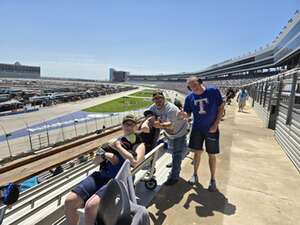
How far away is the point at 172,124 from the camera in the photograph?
3.52m

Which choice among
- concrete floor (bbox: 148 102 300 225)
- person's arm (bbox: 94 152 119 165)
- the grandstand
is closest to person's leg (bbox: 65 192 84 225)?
the grandstand

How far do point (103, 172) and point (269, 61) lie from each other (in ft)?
231

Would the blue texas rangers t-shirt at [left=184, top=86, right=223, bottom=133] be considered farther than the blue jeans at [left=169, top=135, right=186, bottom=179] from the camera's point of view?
No

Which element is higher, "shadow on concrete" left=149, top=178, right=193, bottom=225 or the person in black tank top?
the person in black tank top

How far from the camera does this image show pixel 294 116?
5.36 m

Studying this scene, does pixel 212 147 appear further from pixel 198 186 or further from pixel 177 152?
pixel 198 186

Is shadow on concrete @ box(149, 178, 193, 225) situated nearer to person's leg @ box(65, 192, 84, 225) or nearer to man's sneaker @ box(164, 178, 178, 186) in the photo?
man's sneaker @ box(164, 178, 178, 186)

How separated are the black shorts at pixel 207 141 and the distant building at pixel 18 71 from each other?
187248mm

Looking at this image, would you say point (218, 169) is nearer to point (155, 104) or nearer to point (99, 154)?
point (155, 104)

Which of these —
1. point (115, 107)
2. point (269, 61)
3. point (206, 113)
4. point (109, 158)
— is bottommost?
point (115, 107)

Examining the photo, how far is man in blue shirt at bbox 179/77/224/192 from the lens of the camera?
335cm

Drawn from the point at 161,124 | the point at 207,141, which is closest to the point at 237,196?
the point at 207,141

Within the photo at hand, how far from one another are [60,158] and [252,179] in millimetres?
3099

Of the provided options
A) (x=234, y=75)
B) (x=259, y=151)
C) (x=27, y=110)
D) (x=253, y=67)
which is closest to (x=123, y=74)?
(x=234, y=75)
